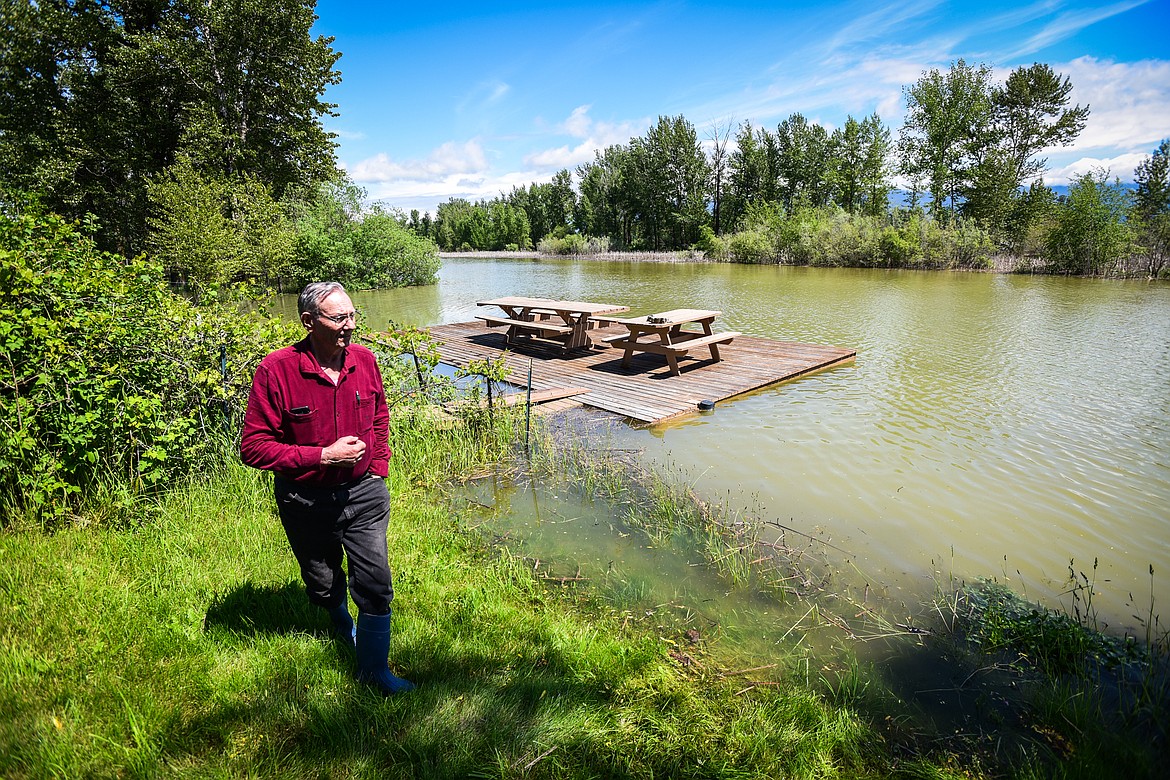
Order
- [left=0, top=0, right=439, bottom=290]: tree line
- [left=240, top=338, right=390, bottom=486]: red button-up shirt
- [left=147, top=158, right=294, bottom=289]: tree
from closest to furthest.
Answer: [left=240, top=338, right=390, bottom=486]: red button-up shirt, [left=147, top=158, right=294, bottom=289]: tree, [left=0, top=0, right=439, bottom=290]: tree line

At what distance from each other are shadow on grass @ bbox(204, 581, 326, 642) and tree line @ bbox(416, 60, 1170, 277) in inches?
1600

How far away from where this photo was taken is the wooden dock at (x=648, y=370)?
880cm

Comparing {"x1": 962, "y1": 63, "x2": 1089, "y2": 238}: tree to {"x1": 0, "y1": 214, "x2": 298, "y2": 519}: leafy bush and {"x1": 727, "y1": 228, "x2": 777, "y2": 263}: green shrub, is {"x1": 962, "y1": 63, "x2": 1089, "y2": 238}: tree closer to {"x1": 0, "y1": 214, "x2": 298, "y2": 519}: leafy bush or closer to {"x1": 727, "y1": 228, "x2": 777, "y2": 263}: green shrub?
{"x1": 727, "y1": 228, "x2": 777, "y2": 263}: green shrub

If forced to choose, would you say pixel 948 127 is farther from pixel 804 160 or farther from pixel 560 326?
pixel 560 326

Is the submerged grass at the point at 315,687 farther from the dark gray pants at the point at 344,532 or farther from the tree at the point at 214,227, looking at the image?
the tree at the point at 214,227

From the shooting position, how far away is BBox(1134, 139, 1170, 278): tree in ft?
91.2

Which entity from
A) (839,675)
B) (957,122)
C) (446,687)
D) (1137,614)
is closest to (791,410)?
(1137,614)

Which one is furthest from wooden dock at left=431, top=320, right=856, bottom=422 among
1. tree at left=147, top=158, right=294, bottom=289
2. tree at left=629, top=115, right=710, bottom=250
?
tree at left=629, top=115, right=710, bottom=250

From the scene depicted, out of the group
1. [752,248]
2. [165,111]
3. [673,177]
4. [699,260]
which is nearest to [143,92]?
[165,111]

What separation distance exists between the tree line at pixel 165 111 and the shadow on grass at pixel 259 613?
57.9ft

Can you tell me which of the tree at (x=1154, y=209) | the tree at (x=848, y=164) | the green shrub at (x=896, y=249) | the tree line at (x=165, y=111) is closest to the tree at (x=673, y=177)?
the tree at (x=848, y=164)

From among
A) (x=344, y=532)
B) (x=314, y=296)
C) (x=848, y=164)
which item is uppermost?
(x=848, y=164)

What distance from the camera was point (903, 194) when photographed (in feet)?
155

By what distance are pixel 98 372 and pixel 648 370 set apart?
8.24m
